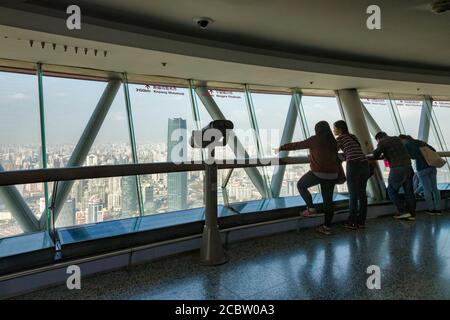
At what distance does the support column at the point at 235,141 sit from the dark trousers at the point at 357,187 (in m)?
2.57

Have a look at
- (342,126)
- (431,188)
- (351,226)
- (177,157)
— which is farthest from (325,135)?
(177,157)

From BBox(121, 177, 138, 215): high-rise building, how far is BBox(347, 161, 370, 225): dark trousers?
3667 mm

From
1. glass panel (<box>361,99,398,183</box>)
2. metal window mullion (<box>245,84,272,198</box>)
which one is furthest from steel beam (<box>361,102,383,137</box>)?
metal window mullion (<box>245,84,272,198</box>)

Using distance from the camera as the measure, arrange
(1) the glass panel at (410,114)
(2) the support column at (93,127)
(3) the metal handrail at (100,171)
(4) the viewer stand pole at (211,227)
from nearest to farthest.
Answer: (3) the metal handrail at (100,171) < (4) the viewer stand pole at (211,227) < (2) the support column at (93,127) < (1) the glass panel at (410,114)

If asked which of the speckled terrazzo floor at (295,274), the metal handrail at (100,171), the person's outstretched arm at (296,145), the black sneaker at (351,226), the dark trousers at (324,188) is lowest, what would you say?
the speckled terrazzo floor at (295,274)

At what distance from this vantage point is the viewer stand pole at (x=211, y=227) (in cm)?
262

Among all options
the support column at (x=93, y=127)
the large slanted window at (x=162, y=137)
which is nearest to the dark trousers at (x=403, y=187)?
the large slanted window at (x=162, y=137)

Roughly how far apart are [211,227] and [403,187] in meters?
3.42

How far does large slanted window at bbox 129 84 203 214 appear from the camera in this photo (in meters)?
5.20

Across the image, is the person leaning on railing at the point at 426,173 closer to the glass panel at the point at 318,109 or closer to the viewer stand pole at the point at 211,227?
the glass panel at the point at 318,109

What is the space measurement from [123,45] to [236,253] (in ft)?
9.31

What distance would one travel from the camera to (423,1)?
116 inches

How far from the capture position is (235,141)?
6.35 metres
